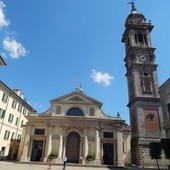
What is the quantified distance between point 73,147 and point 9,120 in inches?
529

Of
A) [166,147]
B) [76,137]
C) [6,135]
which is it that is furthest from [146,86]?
[6,135]

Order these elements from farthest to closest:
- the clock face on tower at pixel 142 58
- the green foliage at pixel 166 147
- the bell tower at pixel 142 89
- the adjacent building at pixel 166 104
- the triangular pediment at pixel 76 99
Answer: the clock face on tower at pixel 142 58 → the triangular pediment at pixel 76 99 → the bell tower at pixel 142 89 → the adjacent building at pixel 166 104 → the green foliage at pixel 166 147

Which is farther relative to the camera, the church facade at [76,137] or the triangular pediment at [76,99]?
the triangular pediment at [76,99]

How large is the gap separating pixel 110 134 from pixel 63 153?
337 inches

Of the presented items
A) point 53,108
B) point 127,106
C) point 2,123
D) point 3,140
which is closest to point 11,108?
point 2,123

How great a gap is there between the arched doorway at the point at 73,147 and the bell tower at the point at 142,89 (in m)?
10.4

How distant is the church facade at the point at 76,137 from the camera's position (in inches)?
1109

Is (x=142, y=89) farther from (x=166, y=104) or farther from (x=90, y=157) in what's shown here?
(x=90, y=157)

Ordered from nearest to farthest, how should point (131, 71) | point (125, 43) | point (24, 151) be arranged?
point (24, 151) → point (131, 71) → point (125, 43)

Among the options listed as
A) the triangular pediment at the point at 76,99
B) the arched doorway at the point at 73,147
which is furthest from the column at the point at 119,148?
the arched doorway at the point at 73,147

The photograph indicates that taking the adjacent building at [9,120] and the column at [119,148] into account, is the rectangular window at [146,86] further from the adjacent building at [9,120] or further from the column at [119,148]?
the adjacent building at [9,120]

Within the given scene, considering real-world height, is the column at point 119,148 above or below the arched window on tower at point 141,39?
below

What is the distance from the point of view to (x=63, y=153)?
2822cm

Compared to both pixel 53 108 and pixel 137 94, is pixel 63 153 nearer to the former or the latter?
pixel 53 108
